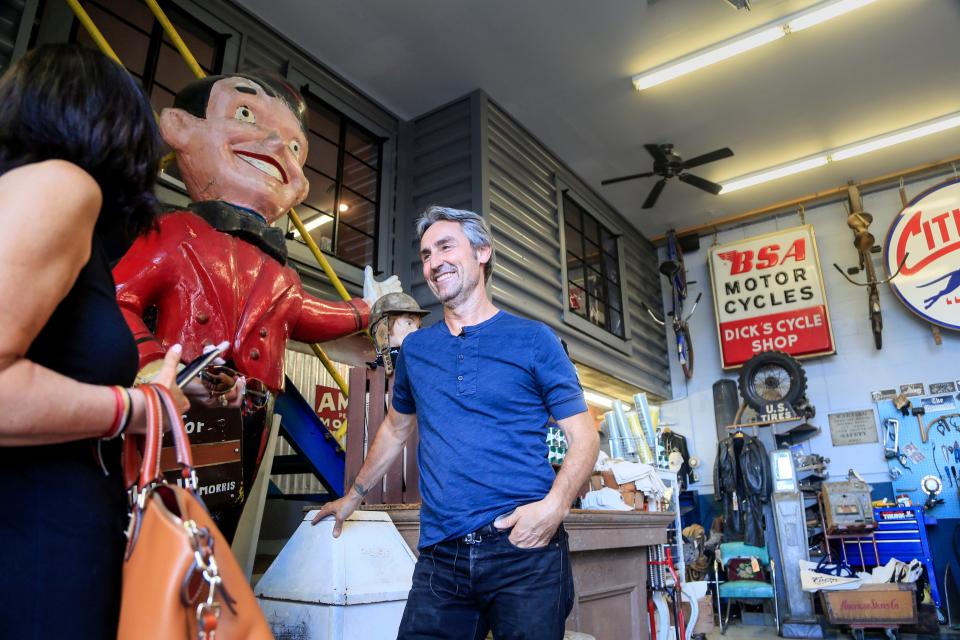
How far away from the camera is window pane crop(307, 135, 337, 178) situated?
679 cm

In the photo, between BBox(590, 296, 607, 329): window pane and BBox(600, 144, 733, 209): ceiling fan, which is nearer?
BBox(600, 144, 733, 209): ceiling fan

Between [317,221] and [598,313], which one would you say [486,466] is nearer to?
[317,221]

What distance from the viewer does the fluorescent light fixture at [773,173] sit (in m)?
8.56

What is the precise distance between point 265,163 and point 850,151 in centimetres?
803

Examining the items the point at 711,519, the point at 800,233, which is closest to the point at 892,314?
the point at 800,233

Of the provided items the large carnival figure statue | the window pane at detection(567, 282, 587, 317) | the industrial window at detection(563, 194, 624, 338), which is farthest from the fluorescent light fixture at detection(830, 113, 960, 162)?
the large carnival figure statue

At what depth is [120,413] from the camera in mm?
927

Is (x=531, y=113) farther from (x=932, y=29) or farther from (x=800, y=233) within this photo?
(x=800, y=233)

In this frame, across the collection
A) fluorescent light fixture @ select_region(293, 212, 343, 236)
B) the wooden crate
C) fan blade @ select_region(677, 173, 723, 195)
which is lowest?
the wooden crate

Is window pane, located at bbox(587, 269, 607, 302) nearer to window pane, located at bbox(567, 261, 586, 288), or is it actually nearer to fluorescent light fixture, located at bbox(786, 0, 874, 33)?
window pane, located at bbox(567, 261, 586, 288)

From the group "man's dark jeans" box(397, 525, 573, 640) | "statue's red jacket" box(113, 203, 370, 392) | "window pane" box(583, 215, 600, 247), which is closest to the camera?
"man's dark jeans" box(397, 525, 573, 640)

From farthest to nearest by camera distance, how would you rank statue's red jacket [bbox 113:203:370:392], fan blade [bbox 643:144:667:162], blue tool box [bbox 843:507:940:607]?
fan blade [bbox 643:144:667:162] → blue tool box [bbox 843:507:940:607] → statue's red jacket [bbox 113:203:370:392]

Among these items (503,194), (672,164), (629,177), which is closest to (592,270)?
(629,177)

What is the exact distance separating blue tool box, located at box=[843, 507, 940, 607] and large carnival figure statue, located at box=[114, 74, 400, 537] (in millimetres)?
7125
